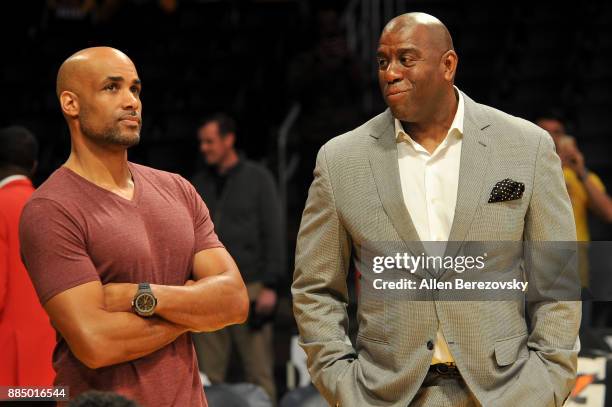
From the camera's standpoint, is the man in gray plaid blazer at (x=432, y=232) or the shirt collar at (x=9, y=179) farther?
the shirt collar at (x=9, y=179)

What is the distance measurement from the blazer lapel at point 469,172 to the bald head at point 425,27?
0.27 m

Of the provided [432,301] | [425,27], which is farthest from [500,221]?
[425,27]

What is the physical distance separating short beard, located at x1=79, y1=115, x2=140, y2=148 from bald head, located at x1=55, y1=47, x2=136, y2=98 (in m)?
0.12

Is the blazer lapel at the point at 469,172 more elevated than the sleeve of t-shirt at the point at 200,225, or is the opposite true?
the blazer lapel at the point at 469,172

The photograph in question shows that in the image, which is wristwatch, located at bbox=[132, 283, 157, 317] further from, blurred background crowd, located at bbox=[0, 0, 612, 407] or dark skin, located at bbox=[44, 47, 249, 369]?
blurred background crowd, located at bbox=[0, 0, 612, 407]

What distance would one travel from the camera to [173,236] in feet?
12.1

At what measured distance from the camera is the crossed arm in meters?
3.42

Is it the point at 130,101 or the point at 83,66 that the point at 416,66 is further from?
the point at 83,66

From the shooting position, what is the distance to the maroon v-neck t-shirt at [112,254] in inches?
136

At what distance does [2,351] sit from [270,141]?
5876 mm

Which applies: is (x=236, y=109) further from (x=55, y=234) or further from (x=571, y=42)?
(x=55, y=234)

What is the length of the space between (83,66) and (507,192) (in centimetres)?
145

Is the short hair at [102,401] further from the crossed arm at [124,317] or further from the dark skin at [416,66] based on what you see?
the dark skin at [416,66]

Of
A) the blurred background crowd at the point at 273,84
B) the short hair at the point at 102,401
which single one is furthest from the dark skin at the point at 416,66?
the blurred background crowd at the point at 273,84
